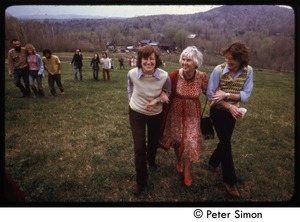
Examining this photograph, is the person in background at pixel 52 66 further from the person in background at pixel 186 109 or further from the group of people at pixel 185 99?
the person in background at pixel 186 109

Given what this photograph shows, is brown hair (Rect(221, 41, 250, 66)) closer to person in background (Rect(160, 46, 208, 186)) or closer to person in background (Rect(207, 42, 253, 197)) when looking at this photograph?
person in background (Rect(207, 42, 253, 197))

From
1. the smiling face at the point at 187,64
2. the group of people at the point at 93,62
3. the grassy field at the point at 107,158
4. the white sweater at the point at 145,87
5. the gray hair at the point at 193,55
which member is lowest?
the grassy field at the point at 107,158

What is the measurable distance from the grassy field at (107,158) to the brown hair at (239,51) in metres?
0.92

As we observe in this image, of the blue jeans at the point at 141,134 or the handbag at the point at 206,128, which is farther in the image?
the handbag at the point at 206,128

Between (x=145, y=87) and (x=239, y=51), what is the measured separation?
1595 mm

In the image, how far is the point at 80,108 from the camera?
9.09m

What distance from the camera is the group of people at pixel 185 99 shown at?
3.79 m

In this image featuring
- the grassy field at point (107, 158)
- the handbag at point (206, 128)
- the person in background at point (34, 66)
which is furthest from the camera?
the person in background at point (34, 66)

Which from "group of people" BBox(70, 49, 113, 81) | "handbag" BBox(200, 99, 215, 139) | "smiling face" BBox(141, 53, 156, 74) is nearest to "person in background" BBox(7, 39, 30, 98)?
"group of people" BBox(70, 49, 113, 81)

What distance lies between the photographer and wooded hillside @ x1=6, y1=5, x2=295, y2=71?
3930 mm

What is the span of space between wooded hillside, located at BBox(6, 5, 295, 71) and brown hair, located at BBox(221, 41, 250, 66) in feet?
1.89

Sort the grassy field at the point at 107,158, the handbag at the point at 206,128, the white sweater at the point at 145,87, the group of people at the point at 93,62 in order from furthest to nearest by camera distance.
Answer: the group of people at the point at 93,62, the handbag at the point at 206,128, the grassy field at the point at 107,158, the white sweater at the point at 145,87

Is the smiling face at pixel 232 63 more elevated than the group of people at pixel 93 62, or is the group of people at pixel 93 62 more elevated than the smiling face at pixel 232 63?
the smiling face at pixel 232 63

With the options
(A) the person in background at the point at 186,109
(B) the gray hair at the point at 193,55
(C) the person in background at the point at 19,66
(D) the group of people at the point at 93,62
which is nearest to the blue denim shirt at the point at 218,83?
(A) the person in background at the point at 186,109
